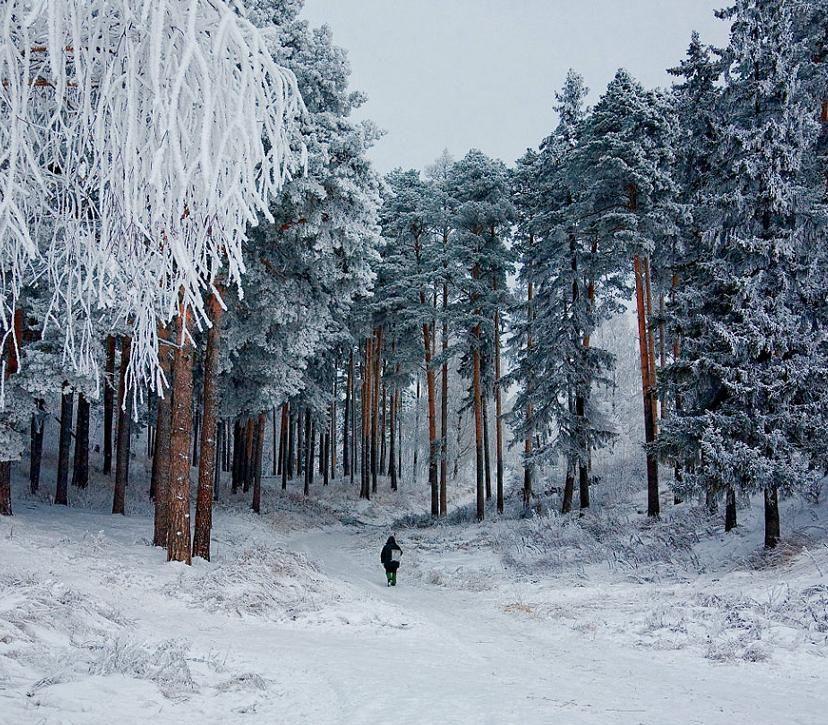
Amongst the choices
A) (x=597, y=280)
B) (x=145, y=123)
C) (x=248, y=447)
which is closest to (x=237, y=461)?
(x=248, y=447)

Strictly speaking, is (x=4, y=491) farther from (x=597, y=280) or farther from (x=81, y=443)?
(x=597, y=280)

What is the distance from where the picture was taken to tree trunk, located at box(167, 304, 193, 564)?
11094 mm

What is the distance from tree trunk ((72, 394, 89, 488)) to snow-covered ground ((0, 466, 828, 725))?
→ 21.4 ft

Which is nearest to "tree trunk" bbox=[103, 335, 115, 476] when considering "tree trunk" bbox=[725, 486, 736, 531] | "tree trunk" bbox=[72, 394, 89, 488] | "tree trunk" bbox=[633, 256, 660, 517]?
"tree trunk" bbox=[72, 394, 89, 488]

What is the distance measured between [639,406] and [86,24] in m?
57.8

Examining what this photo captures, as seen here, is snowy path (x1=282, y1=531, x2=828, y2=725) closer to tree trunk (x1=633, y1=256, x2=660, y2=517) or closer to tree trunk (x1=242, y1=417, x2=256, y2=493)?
tree trunk (x1=633, y1=256, x2=660, y2=517)

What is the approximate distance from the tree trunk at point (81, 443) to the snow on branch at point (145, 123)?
21.6 metres

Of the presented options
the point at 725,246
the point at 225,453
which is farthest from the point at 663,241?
the point at 225,453

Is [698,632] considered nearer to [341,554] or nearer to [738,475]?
[738,475]

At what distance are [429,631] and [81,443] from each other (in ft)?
62.9

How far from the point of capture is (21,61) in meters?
2.53

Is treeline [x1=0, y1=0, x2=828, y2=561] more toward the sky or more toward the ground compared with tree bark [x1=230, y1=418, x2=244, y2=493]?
more toward the sky

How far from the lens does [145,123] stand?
103 inches

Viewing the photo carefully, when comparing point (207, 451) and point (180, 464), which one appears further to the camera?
point (207, 451)
